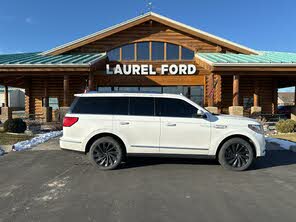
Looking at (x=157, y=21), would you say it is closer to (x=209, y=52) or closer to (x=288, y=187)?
(x=209, y=52)

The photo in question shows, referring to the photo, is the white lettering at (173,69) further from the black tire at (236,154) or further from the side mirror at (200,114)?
the black tire at (236,154)

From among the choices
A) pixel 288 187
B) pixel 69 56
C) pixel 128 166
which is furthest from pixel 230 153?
pixel 69 56

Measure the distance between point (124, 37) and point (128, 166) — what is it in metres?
14.3

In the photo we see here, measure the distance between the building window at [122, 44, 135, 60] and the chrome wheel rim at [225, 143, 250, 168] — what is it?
563 inches

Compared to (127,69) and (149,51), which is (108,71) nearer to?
(127,69)

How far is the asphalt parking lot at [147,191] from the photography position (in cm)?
457

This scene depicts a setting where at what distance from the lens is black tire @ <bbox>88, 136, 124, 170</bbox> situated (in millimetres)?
7371

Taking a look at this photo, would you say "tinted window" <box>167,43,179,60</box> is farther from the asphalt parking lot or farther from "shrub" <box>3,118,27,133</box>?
the asphalt parking lot

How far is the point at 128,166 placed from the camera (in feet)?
25.1

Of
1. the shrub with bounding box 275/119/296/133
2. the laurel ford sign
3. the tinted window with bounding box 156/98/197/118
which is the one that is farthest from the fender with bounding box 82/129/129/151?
the laurel ford sign

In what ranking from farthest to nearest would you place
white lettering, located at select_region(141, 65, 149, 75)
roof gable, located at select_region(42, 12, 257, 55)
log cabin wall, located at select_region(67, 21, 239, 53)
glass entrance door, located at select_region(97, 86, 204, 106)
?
glass entrance door, located at select_region(97, 86, 204, 106) < log cabin wall, located at select_region(67, 21, 239, 53) < white lettering, located at select_region(141, 65, 149, 75) < roof gable, located at select_region(42, 12, 257, 55)

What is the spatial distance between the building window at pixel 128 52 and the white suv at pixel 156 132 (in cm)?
1339

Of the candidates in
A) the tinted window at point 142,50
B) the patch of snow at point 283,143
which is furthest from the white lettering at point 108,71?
the patch of snow at point 283,143

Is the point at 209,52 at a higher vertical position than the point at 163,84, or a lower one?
higher
